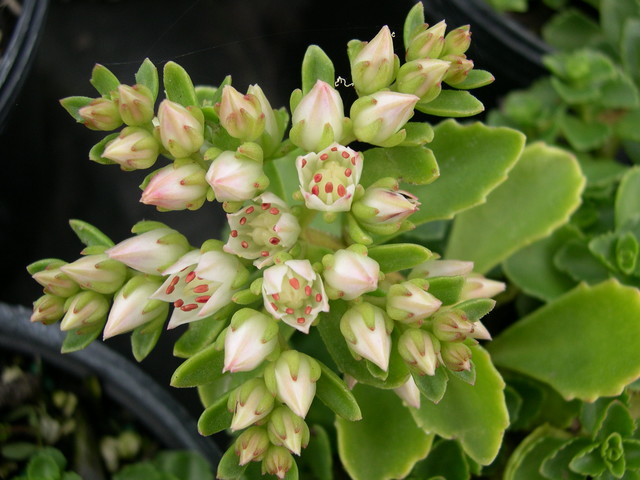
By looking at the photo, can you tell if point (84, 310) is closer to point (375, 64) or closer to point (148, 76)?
point (148, 76)

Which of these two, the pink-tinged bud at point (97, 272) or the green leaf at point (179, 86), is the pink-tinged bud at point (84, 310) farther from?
the green leaf at point (179, 86)

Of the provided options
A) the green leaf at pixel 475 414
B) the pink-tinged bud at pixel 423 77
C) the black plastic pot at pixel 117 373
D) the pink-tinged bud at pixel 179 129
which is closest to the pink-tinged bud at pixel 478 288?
the green leaf at pixel 475 414

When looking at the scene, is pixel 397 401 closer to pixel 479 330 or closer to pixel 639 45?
pixel 479 330

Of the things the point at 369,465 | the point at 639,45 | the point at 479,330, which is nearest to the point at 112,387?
the point at 369,465

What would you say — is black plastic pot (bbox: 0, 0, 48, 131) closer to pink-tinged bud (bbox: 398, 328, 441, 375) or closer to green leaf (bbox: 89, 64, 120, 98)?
green leaf (bbox: 89, 64, 120, 98)

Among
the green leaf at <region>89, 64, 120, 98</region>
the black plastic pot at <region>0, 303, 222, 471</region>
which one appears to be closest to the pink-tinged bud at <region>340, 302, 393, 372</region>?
the green leaf at <region>89, 64, 120, 98</region>

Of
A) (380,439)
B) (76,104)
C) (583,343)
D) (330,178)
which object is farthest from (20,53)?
(583,343)
